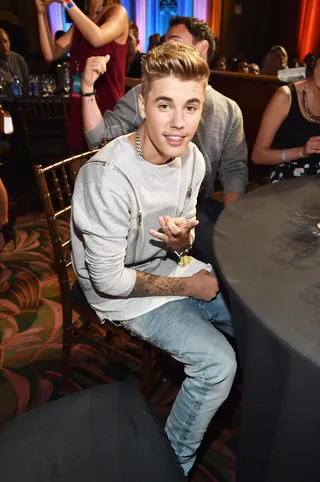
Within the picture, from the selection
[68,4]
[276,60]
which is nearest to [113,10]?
[68,4]

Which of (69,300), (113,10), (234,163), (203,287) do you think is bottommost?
(69,300)

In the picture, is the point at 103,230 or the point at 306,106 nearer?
the point at 103,230

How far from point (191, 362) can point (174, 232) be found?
365 millimetres

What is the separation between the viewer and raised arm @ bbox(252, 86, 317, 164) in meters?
1.88

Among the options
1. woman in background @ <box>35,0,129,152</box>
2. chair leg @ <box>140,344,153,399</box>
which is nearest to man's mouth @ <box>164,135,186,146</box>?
Answer: chair leg @ <box>140,344,153,399</box>

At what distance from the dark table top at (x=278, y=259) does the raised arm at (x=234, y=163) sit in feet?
1.31

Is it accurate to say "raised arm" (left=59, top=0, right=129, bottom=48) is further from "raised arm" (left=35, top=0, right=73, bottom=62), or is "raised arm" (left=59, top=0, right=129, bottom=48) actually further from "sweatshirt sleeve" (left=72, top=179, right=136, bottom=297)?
"sweatshirt sleeve" (left=72, top=179, right=136, bottom=297)

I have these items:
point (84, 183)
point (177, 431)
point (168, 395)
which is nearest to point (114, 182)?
point (84, 183)

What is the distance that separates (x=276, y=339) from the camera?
0.75 m

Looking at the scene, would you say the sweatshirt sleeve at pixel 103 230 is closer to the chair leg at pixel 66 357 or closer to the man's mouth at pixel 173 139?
the man's mouth at pixel 173 139

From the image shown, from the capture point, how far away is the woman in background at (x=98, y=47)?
79.1 inches

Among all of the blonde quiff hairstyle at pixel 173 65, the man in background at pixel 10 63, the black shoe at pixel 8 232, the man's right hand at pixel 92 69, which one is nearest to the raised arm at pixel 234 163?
the man's right hand at pixel 92 69

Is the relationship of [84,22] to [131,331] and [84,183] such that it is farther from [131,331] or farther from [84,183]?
[131,331]

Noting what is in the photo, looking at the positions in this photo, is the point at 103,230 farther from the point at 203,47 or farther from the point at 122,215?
the point at 203,47
